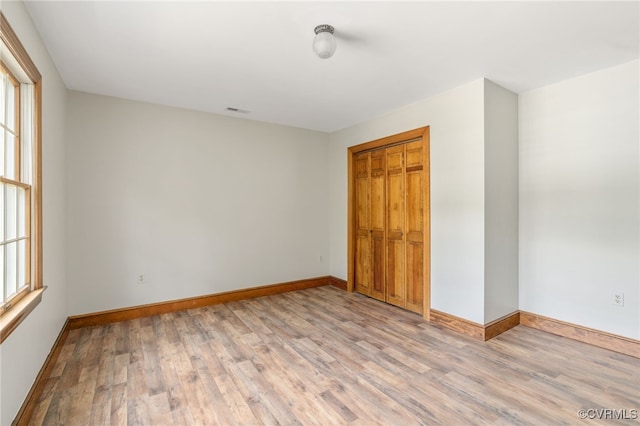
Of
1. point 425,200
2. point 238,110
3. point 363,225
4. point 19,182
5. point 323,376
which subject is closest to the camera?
point 19,182

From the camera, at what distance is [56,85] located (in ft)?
8.96

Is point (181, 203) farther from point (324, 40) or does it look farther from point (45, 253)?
point (324, 40)

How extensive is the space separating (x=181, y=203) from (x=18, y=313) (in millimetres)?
2262

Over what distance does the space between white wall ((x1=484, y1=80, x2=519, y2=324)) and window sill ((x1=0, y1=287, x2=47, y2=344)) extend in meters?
3.51

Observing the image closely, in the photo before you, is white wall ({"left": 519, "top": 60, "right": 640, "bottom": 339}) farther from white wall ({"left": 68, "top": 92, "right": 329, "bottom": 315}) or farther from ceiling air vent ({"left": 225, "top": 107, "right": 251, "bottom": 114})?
ceiling air vent ({"left": 225, "top": 107, "right": 251, "bottom": 114})

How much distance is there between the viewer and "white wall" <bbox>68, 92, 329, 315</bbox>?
10.9 feet

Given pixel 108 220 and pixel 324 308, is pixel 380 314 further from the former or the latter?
pixel 108 220

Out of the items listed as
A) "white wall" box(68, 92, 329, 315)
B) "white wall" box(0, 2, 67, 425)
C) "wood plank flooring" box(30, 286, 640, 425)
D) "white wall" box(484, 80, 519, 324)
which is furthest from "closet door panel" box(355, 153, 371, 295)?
"white wall" box(0, 2, 67, 425)

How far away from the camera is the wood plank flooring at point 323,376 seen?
6.19ft

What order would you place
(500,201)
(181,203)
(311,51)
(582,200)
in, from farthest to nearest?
(181,203) < (500,201) < (582,200) < (311,51)

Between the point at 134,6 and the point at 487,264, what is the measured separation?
3.52 metres

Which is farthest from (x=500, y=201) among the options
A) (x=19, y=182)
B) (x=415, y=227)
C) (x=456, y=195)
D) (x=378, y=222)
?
(x=19, y=182)

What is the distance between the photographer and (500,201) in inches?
124

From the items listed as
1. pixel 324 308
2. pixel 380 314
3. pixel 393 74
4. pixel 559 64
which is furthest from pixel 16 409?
pixel 559 64
